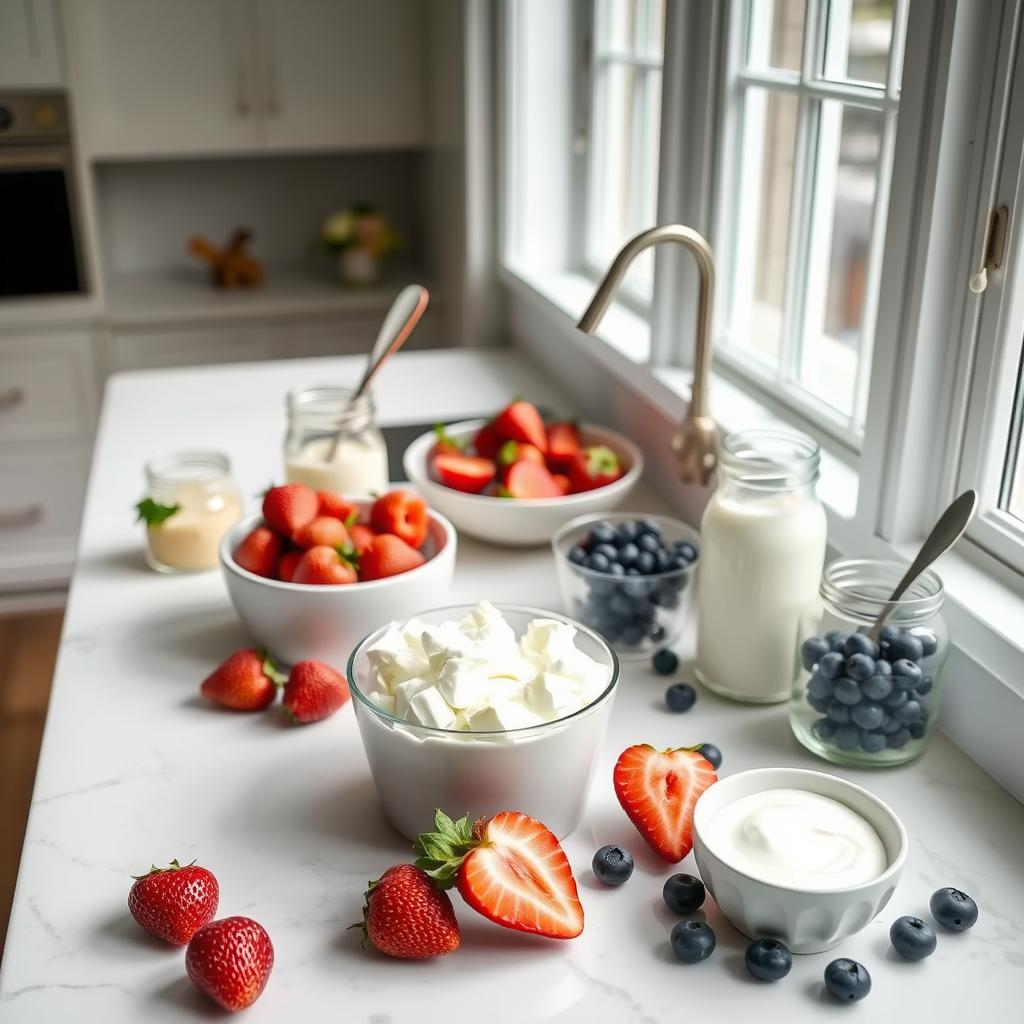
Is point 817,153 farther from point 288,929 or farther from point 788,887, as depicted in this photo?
point 288,929

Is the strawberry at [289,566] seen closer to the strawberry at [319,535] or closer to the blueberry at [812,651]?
the strawberry at [319,535]

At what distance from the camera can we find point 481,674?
1.02 meters

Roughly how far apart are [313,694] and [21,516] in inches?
97.3

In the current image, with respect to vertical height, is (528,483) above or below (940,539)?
below

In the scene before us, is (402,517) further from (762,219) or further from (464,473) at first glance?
(762,219)

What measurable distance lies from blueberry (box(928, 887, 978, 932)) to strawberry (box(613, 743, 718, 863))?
7.7 inches

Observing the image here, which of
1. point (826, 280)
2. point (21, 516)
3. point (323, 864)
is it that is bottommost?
point (21, 516)

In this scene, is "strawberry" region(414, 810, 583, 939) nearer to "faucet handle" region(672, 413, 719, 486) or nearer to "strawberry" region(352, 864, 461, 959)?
"strawberry" region(352, 864, 461, 959)

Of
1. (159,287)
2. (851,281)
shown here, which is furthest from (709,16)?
(851,281)

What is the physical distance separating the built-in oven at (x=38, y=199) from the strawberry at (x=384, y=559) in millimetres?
2251

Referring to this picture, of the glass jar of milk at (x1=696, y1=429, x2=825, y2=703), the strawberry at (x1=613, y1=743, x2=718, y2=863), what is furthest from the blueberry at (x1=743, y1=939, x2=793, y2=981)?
the glass jar of milk at (x1=696, y1=429, x2=825, y2=703)

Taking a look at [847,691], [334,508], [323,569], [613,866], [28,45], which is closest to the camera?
[613,866]

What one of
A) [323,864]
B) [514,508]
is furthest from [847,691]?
[514,508]

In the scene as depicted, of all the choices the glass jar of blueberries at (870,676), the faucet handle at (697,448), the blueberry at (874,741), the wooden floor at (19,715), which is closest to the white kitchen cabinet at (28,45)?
the wooden floor at (19,715)
